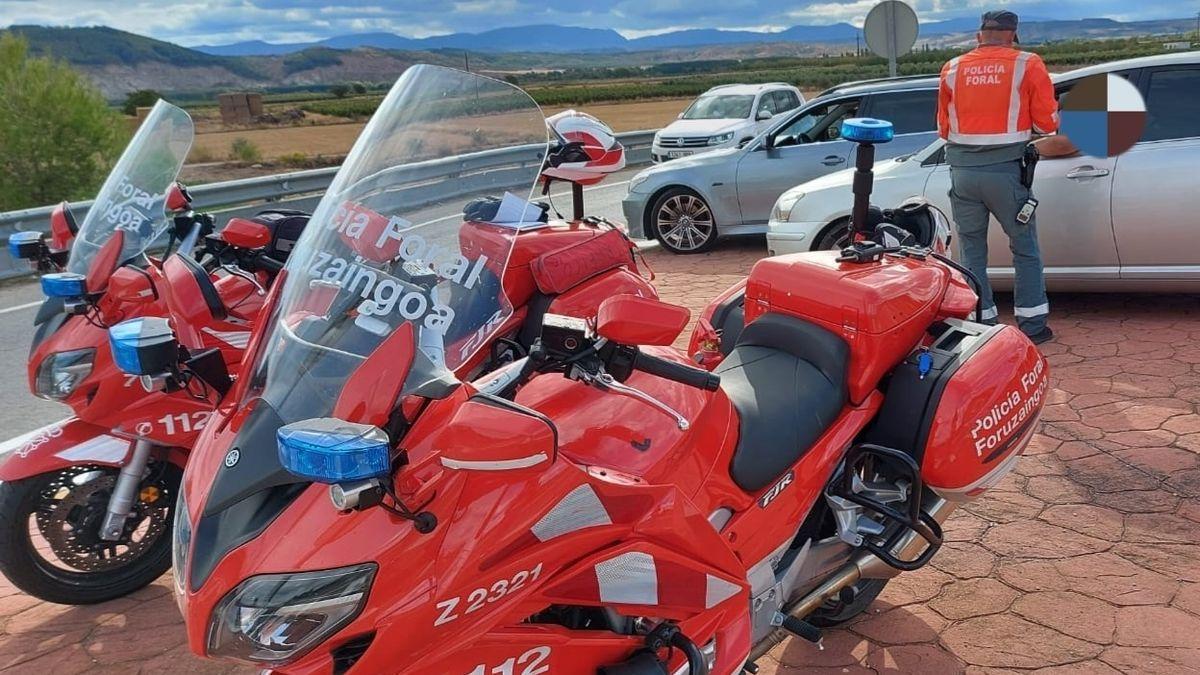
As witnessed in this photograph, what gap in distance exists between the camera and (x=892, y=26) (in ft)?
34.6

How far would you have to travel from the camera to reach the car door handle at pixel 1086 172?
6.06 metres

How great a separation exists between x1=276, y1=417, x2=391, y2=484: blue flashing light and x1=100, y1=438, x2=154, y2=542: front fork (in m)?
2.17

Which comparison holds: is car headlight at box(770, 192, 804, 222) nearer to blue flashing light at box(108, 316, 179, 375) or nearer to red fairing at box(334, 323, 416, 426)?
blue flashing light at box(108, 316, 179, 375)

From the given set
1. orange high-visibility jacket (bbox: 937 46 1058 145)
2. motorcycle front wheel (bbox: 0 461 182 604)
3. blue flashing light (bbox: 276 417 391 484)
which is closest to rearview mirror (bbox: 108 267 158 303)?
motorcycle front wheel (bbox: 0 461 182 604)

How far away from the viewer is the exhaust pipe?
2852 millimetres

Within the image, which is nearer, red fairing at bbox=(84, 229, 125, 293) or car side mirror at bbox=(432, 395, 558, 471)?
car side mirror at bbox=(432, 395, 558, 471)

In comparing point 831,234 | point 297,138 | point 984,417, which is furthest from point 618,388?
point 297,138

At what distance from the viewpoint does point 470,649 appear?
193 cm

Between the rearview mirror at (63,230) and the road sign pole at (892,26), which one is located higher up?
the road sign pole at (892,26)

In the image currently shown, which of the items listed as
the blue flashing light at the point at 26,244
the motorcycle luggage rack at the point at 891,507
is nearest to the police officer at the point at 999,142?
the motorcycle luggage rack at the point at 891,507

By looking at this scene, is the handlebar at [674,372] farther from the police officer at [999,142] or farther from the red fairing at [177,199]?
the police officer at [999,142]

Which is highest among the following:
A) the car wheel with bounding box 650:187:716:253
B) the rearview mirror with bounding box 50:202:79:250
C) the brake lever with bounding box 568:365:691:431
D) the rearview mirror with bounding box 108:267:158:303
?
the rearview mirror with bounding box 50:202:79:250

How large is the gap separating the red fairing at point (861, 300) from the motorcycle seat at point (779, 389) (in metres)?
0.05

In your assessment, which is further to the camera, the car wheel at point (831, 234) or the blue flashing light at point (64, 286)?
the car wheel at point (831, 234)
